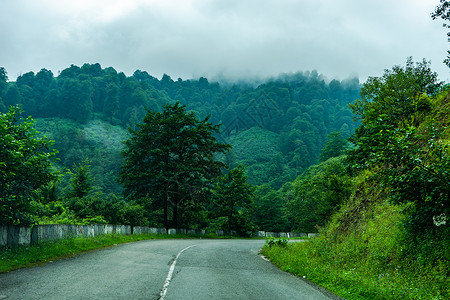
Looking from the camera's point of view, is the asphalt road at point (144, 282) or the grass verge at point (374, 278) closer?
the asphalt road at point (144, 282)

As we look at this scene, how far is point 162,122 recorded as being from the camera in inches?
1503

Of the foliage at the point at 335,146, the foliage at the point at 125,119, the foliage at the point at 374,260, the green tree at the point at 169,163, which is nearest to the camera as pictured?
the foliage at the point at 374,260

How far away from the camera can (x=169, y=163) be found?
1476 inches

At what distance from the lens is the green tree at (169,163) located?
37.2m

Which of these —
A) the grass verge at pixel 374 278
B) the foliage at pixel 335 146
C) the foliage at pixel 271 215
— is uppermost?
the foliage at pixel 335 146

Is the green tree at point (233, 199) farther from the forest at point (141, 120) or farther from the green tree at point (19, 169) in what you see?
the green tree at point (19, 169)

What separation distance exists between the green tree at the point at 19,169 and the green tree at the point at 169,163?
936 inches

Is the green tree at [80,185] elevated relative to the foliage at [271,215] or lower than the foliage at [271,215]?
elevated

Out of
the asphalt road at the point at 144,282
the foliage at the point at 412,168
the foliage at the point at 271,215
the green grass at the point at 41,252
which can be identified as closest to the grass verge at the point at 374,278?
the asphalt road at the point at 144,282

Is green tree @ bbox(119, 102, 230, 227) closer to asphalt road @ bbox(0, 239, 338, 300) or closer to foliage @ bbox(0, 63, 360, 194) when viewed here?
asphalt road @ bbox(0, 239, 338, 300)

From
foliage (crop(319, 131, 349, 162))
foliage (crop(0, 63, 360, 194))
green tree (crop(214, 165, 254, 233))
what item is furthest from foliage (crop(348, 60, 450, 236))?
foliage (crop(319, 131, 349, 162))

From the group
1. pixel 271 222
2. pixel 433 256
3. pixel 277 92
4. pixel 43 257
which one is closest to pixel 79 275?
pixel 43 257

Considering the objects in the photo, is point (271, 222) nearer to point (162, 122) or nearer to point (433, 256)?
point (162, 122)

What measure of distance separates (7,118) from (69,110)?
136 metres
